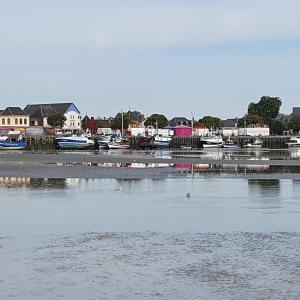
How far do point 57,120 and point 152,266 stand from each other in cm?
13377

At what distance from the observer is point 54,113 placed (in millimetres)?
152375

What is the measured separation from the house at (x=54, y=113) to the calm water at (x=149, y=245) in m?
129

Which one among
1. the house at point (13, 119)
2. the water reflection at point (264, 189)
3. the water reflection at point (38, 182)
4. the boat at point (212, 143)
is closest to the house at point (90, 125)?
the house at point (13, 119)

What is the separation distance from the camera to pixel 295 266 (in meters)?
10.5

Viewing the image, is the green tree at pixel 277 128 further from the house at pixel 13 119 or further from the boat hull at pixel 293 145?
the house at pixel 13 119

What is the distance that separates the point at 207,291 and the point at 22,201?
11.7m

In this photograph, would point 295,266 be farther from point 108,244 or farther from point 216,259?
point 108,244

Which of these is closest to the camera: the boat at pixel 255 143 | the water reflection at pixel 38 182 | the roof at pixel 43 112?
the water reflection at pixel 38 182

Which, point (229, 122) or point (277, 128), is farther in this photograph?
A: point (229, 122)

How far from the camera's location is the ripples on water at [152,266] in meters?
9.03

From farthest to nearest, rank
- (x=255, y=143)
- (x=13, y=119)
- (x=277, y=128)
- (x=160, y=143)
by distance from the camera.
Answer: (x=277, y=128)
(x=13, y=119)
(x=255, y=143)
(x=160, y=143)

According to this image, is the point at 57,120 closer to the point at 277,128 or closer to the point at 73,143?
the point at 73,143

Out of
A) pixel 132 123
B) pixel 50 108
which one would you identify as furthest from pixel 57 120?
pixel 132 123

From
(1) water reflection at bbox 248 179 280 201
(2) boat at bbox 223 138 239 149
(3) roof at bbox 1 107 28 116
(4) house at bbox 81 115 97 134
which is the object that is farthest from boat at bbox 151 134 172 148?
(1) water reflection at bbox 248 179 280 201
